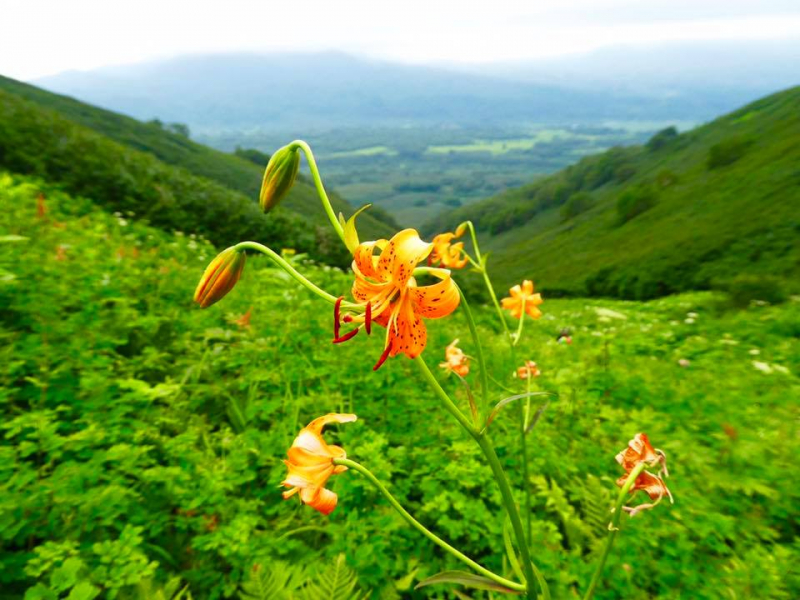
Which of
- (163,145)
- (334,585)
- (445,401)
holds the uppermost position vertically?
(445,401)

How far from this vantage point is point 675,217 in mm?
36938

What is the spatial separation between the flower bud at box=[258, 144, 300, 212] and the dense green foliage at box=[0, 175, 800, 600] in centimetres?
101

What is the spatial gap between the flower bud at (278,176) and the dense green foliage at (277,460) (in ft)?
3.31

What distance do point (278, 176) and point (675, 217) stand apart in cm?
4207

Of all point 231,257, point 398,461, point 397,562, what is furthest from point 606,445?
point 231,257

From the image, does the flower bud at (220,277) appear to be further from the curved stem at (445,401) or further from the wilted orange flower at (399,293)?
the curved stem at (445,401)

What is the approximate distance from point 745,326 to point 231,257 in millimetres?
7651

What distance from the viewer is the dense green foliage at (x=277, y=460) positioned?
1.46 m

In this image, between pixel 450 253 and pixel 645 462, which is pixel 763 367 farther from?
pixel 645 462

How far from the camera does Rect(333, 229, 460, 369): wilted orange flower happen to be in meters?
0.84

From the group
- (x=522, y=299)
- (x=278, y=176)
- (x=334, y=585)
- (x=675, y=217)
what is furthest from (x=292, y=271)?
(x=675, y=217)

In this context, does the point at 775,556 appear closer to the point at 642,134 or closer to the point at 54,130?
the point at 54,130

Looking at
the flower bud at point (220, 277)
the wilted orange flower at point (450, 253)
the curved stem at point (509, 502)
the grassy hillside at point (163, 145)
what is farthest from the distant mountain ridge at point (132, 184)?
the grassy hillside at point (163, 145)

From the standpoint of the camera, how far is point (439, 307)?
88 centimetres
